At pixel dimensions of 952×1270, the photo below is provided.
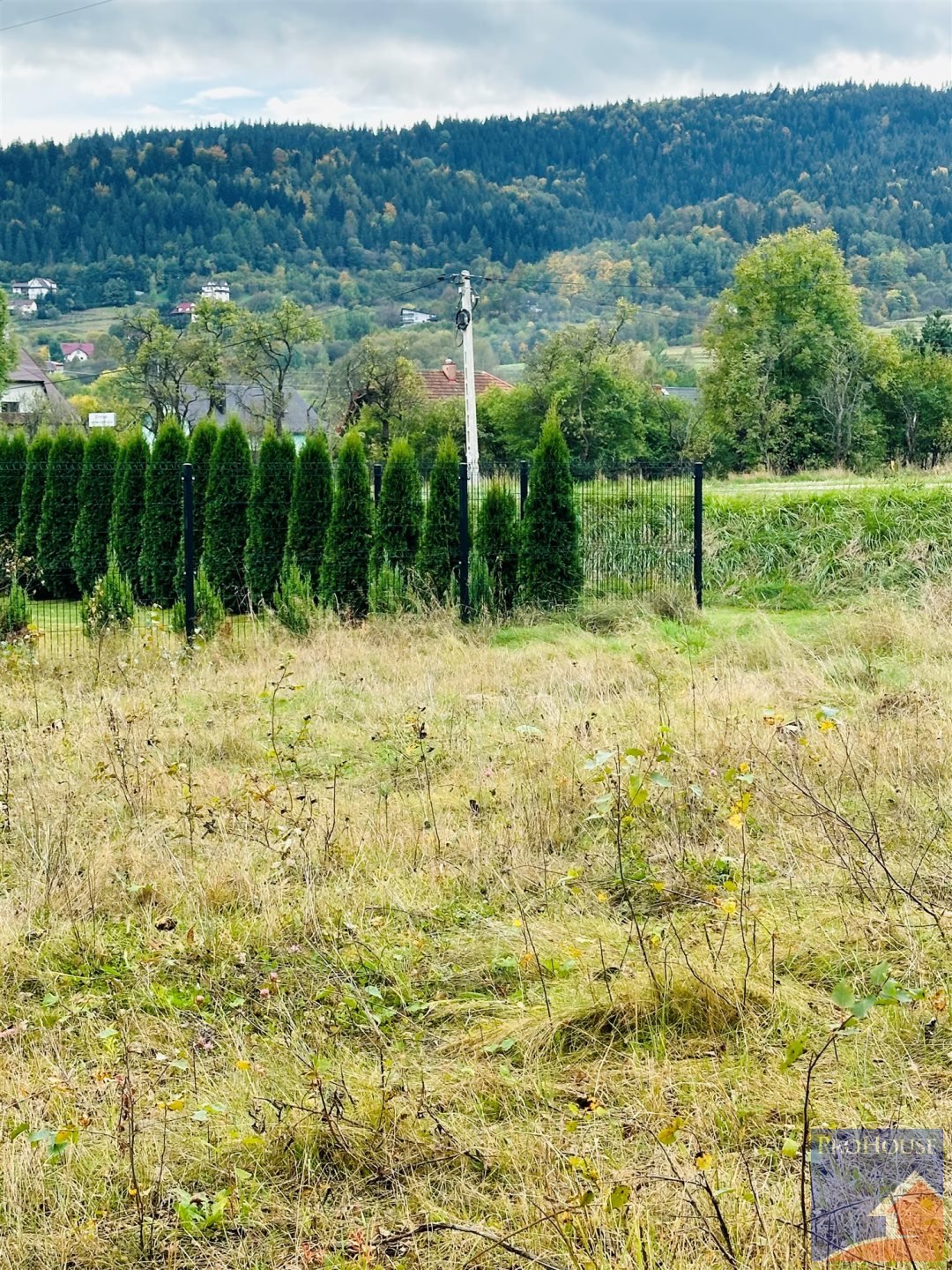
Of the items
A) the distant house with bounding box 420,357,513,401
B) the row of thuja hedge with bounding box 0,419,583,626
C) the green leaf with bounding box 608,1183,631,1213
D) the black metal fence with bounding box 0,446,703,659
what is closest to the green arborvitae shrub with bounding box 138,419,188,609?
the row of thuja hedge with bounding box 0,419,583,626

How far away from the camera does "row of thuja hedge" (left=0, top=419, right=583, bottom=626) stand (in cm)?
1232

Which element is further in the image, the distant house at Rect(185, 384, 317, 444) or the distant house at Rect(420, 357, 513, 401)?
the distant house at Rect(185, 384, 317, 444)

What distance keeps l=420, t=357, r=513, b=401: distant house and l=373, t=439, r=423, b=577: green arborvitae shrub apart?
1259 inches

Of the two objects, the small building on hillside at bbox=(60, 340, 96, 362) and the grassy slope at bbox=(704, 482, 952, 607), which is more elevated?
the small building on hillside at bbox=(60, 340, 96, 362)

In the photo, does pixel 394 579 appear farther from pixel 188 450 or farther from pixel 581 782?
pixel 581 782

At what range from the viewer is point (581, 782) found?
5.26 m

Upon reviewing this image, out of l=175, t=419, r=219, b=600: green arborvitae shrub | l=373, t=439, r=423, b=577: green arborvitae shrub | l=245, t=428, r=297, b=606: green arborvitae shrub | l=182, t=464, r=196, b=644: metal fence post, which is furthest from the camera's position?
l=175, t=419, r=219, b=600: green arborvitae shrub

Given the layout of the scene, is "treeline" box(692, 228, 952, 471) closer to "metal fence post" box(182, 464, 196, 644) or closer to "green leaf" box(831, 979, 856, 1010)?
"metal fence post" box(182, 464, 196, 644)

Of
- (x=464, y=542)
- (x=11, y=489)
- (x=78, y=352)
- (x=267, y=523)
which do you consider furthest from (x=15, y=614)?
(x=78, y=352)

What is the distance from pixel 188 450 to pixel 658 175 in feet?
253

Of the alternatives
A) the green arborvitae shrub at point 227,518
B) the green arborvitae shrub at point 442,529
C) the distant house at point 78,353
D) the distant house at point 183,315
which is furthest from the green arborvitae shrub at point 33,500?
the distant house at point 78,353

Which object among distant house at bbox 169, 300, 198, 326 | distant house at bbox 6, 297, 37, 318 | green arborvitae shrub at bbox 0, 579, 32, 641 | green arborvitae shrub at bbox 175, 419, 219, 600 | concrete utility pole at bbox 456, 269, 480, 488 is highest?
distant house at bbox 6, 297, 37, 318

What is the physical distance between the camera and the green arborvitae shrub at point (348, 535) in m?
12.7

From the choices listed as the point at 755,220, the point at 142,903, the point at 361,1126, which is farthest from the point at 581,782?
the point at 755,220
